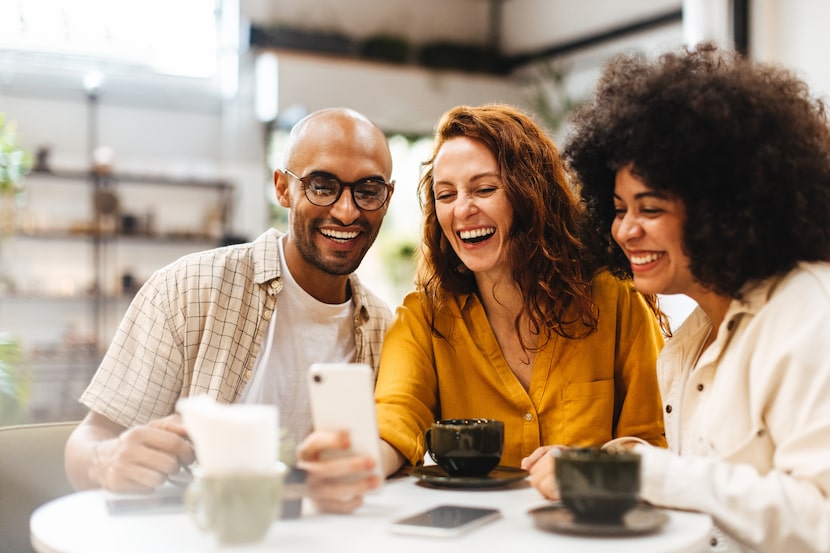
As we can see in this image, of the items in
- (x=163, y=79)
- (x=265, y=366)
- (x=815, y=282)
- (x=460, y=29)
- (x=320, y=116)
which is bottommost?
(x=265, y=366)

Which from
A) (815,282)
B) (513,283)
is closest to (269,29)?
(513,283)

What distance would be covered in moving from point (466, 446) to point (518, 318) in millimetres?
570

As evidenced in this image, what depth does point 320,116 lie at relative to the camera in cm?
238

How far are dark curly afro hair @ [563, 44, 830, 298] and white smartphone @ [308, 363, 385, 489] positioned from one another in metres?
0.66

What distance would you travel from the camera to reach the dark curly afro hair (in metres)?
1.55

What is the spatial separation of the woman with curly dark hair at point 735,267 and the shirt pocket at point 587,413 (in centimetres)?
24

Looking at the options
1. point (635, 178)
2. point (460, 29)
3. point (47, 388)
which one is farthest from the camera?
point (460, 29)

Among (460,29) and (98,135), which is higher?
(460,29)

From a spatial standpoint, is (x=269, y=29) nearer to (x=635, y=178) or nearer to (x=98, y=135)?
(x=98, y=135)

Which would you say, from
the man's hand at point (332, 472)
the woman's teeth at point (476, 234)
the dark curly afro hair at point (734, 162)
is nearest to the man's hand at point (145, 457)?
the man's hand at point (332, 472)

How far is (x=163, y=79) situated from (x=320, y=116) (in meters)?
6.09

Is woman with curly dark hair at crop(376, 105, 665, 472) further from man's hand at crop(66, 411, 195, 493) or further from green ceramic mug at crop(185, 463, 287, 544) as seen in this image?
green ceramic mug at crop(185, 463, 287, 544)

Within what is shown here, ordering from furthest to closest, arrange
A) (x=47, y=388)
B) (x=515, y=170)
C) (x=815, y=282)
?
(x=47, y=388) < (x=515, y=170) < (x=815, y=282)

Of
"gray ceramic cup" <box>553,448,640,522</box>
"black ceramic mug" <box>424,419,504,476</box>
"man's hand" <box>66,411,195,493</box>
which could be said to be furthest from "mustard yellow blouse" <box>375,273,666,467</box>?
"gray ceramic cup" <box>553,448,640,522</box>
